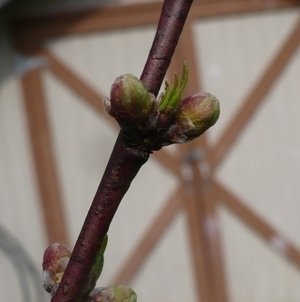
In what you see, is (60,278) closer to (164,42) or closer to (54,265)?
(54,265)

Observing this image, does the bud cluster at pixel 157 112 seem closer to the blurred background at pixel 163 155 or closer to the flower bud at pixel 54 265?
the flower bud at pixel 54 265

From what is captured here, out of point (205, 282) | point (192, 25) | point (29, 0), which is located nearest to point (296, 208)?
point (205, 282)

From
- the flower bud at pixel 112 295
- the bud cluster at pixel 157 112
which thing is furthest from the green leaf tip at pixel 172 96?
the flower bud at pixel 112 295

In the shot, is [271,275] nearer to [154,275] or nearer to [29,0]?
[154,275]

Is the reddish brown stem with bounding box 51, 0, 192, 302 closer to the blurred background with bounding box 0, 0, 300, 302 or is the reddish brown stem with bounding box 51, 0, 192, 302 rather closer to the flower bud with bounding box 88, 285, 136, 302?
the flower bud with bounding box 88, 285, 136, 302

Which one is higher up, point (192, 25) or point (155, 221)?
point (192, 25)

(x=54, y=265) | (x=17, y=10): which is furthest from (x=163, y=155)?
(x=54, y=265)

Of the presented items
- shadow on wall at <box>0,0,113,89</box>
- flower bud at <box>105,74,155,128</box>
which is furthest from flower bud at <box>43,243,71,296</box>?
shadow on wall at <box>0,0,113,89</box>
